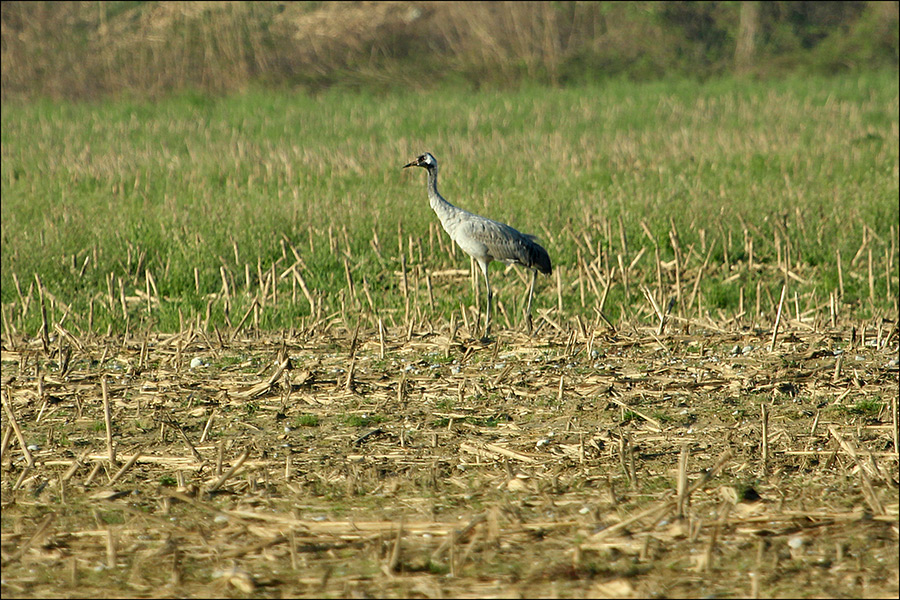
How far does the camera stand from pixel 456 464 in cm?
481

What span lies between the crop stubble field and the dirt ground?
0.8 inches

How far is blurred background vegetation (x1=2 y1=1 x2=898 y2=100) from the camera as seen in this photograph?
84.8ft

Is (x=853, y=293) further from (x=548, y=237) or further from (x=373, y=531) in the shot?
(x=373, y=531)

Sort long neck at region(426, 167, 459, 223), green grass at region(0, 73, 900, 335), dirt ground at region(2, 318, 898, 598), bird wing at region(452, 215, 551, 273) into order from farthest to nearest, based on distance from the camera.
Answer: green grass at region(0, 73, 900, 335) < long neck at region(426, 167, 459, 223) < bird wing at region(452, 215, 551, 273) < dirt ground at region(2, 318, 898, 598)

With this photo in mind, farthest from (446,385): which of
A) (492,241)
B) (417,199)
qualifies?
(417,199)

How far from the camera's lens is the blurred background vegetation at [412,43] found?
84.8 ft

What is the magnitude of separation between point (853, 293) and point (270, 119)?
13.6 m

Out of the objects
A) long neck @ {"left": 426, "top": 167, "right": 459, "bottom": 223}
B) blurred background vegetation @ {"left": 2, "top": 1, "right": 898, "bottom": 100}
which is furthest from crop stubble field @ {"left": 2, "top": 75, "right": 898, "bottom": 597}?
blurred background vegetation @ {"left": 2, "top": 1, "right": 898, "bottom": 100}

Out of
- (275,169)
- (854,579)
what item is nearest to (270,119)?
(275,169)

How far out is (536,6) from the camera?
29719 mm

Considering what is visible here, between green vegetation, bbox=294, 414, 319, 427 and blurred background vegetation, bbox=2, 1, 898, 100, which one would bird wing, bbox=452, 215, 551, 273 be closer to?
green vegetation, bbox=294, 414, 319, 427

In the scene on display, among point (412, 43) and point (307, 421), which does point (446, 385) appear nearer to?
point (307, 421)

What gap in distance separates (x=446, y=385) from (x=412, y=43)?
974 inches

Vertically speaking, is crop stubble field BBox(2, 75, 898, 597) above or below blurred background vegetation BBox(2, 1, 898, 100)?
below
